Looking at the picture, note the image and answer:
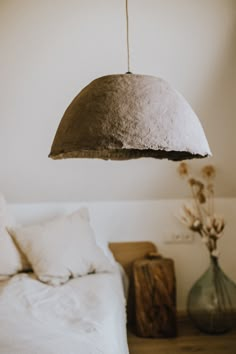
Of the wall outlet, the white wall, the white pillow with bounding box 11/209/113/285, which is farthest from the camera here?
the wall outlet

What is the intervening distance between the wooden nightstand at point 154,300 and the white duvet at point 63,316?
33 cm

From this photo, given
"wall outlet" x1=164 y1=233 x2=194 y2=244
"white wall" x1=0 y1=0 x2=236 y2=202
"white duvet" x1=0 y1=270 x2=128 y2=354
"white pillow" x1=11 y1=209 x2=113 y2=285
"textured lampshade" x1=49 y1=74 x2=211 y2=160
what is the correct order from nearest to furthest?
1. "textured lampshade" x1=49 y1=74 x2=211 y2=160
2. "white duvet" x1=0 y1=270 x2=128 y2=354
3. "white wall" x1=0 y1=0 x2=236 y2=202
4. "white pillow" x1=11 y1=209 x2=113 y2=285
5. "wall outlet" x1=164 y1=233 x2=194 y2=244

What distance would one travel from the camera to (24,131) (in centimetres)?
306

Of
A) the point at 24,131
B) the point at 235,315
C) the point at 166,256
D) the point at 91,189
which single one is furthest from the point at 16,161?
the point at 235,315

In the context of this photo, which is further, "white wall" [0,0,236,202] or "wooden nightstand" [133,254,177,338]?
"wooden nightstand" [133,254,177,338]

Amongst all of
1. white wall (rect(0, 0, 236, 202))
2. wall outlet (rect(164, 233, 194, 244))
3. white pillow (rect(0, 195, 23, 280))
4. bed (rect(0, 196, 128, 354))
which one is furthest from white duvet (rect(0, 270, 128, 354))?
white wall (rect(0, 0, 236, 202))

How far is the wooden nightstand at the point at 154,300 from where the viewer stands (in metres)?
3.11

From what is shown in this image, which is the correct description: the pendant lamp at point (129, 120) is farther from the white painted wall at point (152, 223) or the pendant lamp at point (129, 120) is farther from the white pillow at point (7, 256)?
the white painted wall at point (152, 223)

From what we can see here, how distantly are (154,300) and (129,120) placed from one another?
2.17 meters

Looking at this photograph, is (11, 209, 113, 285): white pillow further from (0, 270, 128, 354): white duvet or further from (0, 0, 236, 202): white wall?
(0, 0, 236, 202): white wall

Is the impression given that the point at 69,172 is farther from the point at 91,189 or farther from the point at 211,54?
the point at 211,54

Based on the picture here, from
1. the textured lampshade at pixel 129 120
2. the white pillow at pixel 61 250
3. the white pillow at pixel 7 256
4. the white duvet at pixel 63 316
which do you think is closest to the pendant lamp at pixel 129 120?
the textured lampshade at pixel 129 120

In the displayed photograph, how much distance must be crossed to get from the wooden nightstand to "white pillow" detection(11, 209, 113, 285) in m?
0.31

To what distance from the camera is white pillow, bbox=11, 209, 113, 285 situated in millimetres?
2793
